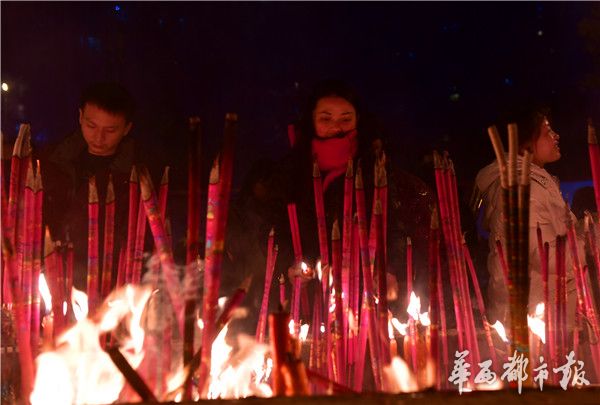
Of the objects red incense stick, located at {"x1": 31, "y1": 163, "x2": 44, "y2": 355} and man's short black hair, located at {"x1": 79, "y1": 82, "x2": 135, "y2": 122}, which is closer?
red incense stick, located at {"x1": 31, "y1": 163, "x2": 44, "y2": 355}

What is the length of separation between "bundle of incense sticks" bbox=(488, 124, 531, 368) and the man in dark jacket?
171 centimetres

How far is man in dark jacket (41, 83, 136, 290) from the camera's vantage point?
2.64 m

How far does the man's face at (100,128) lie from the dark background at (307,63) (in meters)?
1.79

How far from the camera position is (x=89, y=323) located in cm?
142

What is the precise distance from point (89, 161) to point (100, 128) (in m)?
0.15

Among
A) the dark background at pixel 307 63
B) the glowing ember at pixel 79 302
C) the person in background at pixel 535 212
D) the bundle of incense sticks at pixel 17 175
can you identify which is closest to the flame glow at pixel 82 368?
the bundle of incense sticks at pixel 17 175

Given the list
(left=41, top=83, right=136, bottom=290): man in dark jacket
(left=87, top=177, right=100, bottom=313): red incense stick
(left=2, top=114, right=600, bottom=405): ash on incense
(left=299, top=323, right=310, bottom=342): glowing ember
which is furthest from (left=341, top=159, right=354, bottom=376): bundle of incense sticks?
(left=41, top=83, right=136, bottom=290): man in dark jacket

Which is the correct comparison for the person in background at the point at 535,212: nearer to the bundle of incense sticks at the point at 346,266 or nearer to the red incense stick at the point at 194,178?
the bundle of incense sticks at the point at 346,266

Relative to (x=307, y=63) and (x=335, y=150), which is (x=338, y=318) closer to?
(x=335, y=150)

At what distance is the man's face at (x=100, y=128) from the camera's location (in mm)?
2699

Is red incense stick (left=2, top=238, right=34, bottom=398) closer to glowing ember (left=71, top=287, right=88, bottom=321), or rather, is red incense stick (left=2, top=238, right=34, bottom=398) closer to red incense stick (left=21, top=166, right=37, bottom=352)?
red incense stick (left=21, top=166, right=37, bottom=352)

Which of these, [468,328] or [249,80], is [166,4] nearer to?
[249,80]

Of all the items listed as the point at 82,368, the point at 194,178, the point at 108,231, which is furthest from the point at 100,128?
the point at 194,178

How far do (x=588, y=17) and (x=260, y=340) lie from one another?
4.72 meters
